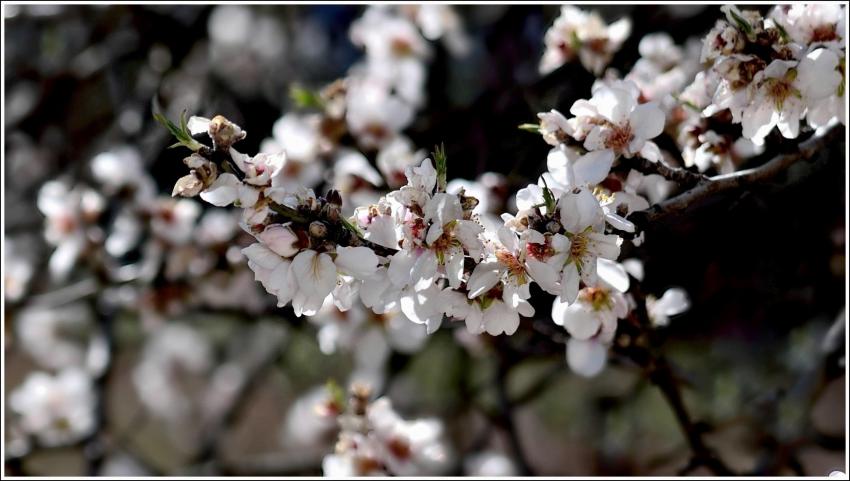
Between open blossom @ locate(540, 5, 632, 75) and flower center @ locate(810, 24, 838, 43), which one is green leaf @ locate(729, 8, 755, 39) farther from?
open blossom @ locate(540, 5, 632, 75)

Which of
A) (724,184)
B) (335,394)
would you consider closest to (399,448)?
(335,394)

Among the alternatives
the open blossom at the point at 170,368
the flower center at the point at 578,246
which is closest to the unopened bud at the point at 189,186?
the flower center at the point at 578,246

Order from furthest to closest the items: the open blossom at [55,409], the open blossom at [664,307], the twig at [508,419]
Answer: the open blossom at [55,409] → the twig at [508,419] → the open blossom at [664,307]

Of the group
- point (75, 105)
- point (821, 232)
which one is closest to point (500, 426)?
point (821, 232)

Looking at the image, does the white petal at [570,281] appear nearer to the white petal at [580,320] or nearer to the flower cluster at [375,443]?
the white petal at [580,320]

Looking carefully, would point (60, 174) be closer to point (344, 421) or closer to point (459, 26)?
point (459, 26)

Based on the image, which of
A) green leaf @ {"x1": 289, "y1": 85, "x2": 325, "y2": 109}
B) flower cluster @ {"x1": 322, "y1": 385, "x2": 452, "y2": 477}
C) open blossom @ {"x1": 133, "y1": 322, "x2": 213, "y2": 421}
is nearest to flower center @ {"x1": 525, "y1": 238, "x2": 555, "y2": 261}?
flower cluster @ {"x1": 322, "y1": 385, "x2": 452, "y2": 477}

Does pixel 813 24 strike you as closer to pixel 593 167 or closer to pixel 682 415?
pixel 593 167
